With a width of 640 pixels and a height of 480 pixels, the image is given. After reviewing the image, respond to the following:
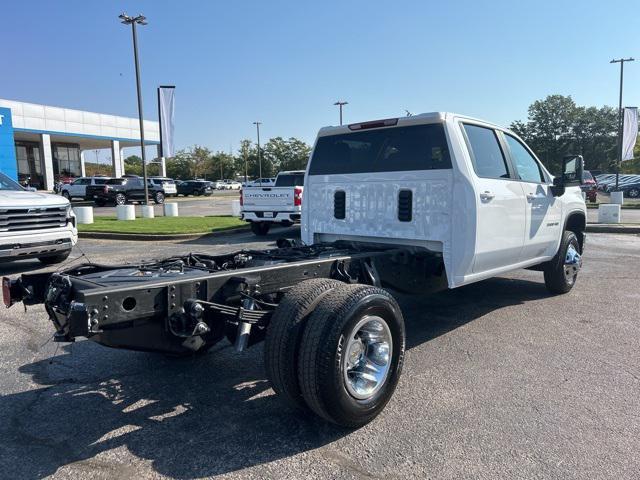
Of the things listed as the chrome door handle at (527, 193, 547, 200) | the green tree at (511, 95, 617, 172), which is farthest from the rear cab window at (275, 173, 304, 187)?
the green tree at (511, 95, 617, 172)

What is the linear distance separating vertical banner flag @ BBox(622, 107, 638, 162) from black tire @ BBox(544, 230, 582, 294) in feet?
83.4

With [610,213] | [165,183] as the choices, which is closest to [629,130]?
[610,213]

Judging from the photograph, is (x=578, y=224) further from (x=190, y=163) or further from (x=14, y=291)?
(x=190, y=163)

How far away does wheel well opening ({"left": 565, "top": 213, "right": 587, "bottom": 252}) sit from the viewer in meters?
6.91

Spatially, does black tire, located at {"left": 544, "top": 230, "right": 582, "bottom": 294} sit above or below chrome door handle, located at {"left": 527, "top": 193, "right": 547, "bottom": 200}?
below

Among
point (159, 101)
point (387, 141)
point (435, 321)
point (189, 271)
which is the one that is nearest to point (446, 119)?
point (387, 141)

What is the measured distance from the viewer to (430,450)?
2.90 m

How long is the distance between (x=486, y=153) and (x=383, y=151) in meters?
1.03

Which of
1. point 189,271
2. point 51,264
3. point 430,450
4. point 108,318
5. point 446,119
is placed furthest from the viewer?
point 51,264

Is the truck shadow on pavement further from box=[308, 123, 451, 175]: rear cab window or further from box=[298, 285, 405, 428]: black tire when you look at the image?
box=[308, 123, 451, 175]: rear cab window

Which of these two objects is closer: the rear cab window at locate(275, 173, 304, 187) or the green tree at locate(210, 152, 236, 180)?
the rear cab window at locate(275, 173, 304, 187)

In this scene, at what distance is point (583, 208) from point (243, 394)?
5.64 m

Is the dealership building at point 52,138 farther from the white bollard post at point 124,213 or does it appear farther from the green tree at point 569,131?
the green tree at point 569,131

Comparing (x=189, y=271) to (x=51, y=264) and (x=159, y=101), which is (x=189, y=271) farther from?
(x=159, y=101)
